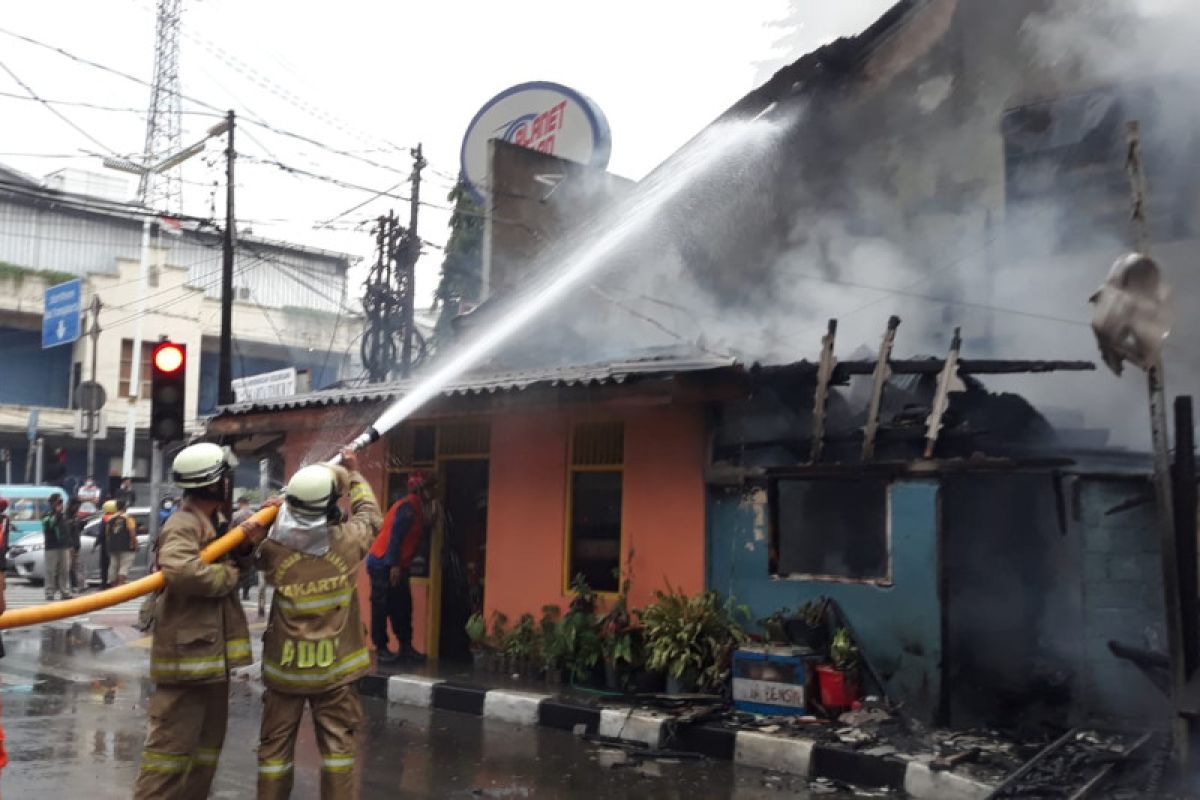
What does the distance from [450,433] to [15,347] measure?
29.8 metres

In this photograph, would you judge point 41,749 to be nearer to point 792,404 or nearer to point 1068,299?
point 792,404

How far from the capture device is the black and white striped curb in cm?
637

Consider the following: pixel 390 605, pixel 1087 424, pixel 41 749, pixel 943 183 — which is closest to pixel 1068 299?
pixel 1087 424

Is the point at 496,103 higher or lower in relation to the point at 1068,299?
higher

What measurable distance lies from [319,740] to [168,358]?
5937 mm

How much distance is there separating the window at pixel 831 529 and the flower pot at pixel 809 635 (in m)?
0.42

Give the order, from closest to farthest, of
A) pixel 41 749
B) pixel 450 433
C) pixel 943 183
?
pixel 41 749 < pixel 943 183 < pixel 450 433

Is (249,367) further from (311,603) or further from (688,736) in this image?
(311,603)

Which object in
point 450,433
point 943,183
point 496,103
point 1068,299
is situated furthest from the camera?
point 496,103

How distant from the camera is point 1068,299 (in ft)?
30.3

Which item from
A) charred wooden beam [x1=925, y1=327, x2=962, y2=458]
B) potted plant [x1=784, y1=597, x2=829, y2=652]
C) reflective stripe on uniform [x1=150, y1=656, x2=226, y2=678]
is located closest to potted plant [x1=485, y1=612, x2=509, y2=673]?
potted plant [x1=784, y1=597, x2=829, y2=652]

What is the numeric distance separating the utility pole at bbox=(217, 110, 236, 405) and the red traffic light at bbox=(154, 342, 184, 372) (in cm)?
525

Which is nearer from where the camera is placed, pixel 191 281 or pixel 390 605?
pixel 390 605

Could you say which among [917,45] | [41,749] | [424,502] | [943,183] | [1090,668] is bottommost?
[41,749]
